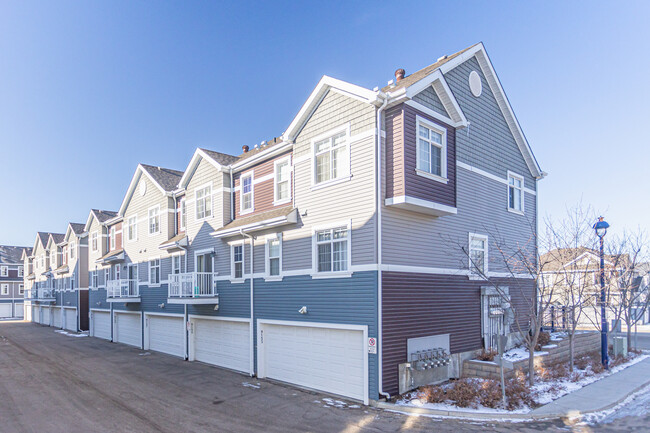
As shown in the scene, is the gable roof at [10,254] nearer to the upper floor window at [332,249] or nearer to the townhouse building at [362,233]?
the townhouse building at [362,233]

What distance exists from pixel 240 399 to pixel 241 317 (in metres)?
4.42

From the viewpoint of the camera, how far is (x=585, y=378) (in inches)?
551

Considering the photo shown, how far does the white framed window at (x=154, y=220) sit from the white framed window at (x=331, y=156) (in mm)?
13436

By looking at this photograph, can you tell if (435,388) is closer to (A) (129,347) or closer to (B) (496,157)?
(B) (496,157)

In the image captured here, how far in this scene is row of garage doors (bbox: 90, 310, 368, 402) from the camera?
12.7 metres

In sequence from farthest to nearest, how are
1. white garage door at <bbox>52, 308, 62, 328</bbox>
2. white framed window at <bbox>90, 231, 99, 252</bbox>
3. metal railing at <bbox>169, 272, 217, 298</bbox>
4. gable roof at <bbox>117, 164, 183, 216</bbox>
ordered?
1. white garage door at <bbox>52, 308, 62, 328</bbox>
2. white framed window at <bbox>90, 231, 99, 252</bbox>
3. gable roof at <bbox>117, 164, 183, 216</bbox>
4. metal railing at <bbox>169, 272, 217, 298</bbox>

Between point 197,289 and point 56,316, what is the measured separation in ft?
109

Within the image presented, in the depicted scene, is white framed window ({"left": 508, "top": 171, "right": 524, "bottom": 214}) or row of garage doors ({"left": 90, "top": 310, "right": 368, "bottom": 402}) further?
white framed window ({"left": 508, "top": 171, "right": 524, "bottom": 214})

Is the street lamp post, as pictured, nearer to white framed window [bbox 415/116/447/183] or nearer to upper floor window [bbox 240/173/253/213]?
white framed window [bbox 415/116/447/183]

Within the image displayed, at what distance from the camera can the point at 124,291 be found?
26.4m

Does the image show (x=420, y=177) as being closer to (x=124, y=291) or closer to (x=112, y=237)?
(x=124, y=291)

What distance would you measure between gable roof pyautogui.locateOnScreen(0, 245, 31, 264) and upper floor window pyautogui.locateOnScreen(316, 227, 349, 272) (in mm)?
63080

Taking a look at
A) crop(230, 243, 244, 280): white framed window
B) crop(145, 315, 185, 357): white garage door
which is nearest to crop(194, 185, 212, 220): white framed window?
crop(230, 243, 244, 280): white framed window

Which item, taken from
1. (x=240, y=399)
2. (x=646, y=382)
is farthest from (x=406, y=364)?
(x=646, y=382)
